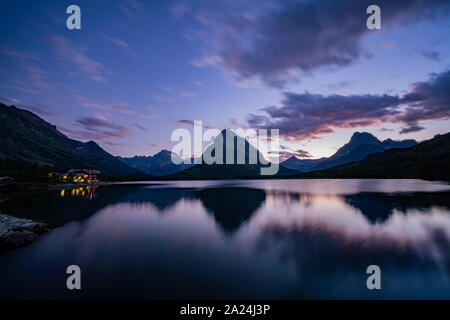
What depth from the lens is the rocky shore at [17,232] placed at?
73.8ft

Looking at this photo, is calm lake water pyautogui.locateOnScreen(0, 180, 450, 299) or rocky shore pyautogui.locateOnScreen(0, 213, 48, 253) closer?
calm lake water pyautogui.locateOnScreen(0, 180, 450, 299)

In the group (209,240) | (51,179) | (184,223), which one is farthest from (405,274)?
(51,179)

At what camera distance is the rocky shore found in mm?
22484

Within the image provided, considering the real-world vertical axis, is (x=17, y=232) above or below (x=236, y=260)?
above

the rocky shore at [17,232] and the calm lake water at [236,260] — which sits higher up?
the rocky shore at [17,232]

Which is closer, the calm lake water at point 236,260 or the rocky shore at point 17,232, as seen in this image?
the calm lake water at point 236,260

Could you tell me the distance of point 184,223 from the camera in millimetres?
36844

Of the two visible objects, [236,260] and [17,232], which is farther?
[17,232]

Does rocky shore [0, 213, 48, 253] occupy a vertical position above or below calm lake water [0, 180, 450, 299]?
above

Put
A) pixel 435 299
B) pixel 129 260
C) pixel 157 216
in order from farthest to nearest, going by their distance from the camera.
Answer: pixel 157 216, pixel 129 260, pixel 435 299

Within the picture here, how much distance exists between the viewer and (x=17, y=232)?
2464cm

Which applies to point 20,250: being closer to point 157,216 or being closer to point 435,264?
point 157,216

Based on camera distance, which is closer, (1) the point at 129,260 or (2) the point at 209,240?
(1) the point at 129,260

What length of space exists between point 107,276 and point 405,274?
24357 millimetres
